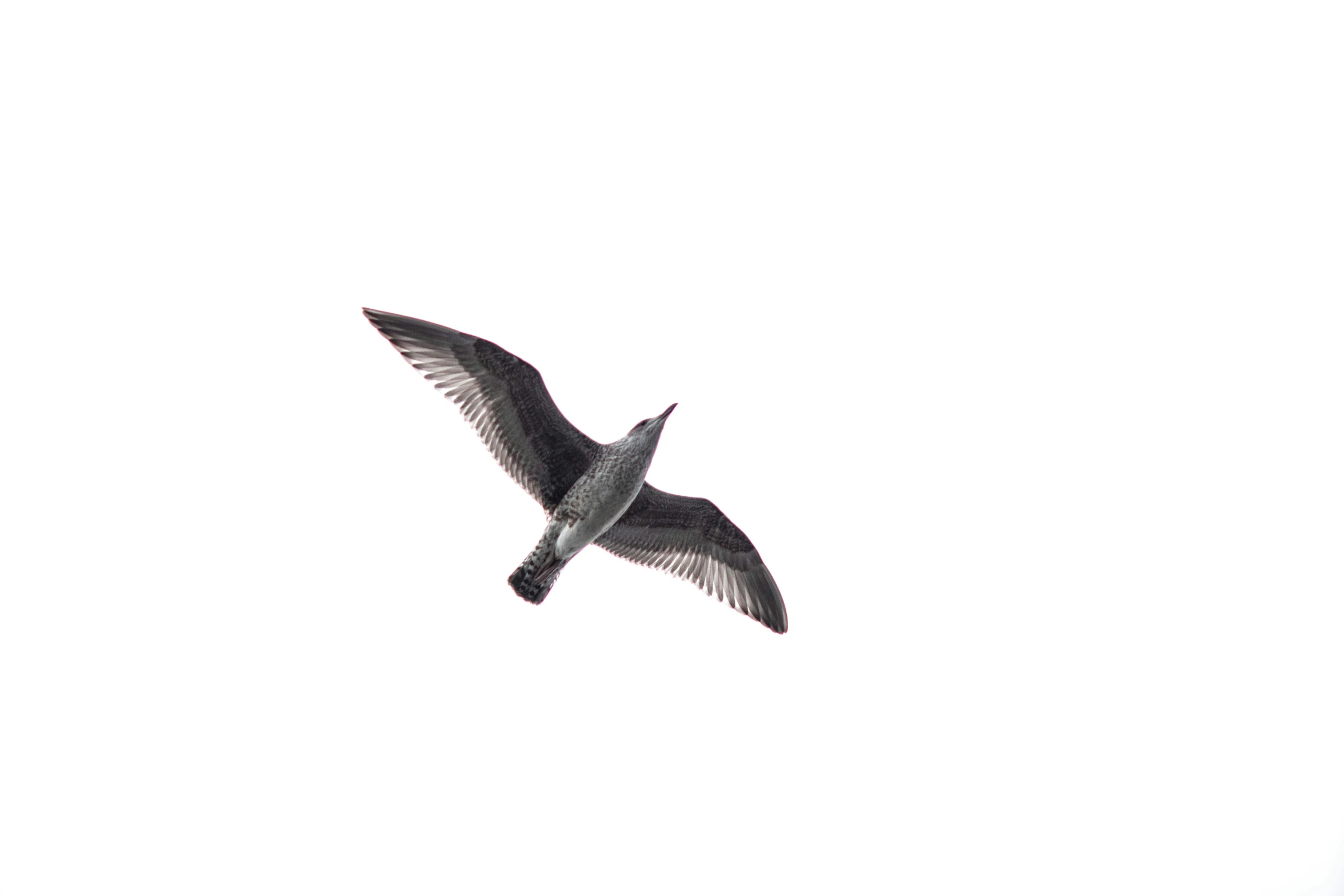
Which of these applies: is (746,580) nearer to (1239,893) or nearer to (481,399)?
(481,399)

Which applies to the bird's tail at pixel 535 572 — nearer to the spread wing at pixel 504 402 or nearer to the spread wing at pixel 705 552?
the spread wing at pixel 504 402

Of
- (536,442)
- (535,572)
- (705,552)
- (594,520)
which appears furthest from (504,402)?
(705,552)

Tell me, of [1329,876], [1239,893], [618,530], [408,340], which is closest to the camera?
[408,340]

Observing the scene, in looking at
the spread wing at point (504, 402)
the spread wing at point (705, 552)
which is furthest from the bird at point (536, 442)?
the spread wing at point (705, 552)

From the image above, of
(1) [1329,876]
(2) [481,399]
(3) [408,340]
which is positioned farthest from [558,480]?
(1) [1329,876]

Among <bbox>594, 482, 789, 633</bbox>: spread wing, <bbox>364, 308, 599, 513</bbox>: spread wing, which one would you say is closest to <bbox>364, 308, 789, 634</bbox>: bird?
<bbox>364, 308, 599, 513</bbox>: spread wing

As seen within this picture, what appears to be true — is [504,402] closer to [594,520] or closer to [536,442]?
[536,442]
